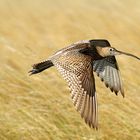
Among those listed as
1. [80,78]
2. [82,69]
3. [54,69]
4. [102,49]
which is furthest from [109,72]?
[54,69]

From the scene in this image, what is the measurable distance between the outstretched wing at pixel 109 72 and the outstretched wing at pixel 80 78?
2.19 metres

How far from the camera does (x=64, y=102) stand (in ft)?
52.1

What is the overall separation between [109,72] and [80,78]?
2786 millimetres

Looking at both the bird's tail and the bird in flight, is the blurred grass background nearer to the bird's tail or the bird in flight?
the bird's tail

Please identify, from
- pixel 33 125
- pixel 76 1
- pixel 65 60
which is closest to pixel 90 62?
pixel 65 60

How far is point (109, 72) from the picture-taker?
15500 mm

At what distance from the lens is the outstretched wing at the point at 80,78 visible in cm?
1202

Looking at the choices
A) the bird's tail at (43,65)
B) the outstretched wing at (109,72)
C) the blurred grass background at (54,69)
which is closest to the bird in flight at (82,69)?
the bird's tail at (43,65)

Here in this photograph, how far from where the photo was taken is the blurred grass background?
14.5m

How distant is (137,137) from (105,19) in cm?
905

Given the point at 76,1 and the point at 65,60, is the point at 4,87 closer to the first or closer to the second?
the point at 65,60

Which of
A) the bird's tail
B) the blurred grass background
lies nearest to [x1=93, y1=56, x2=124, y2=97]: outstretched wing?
the blurred grass background

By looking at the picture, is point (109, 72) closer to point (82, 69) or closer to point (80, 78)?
point (82, 69)

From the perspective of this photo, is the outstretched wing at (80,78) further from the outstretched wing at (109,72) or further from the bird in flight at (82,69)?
the outstretched wing at (109,72)
